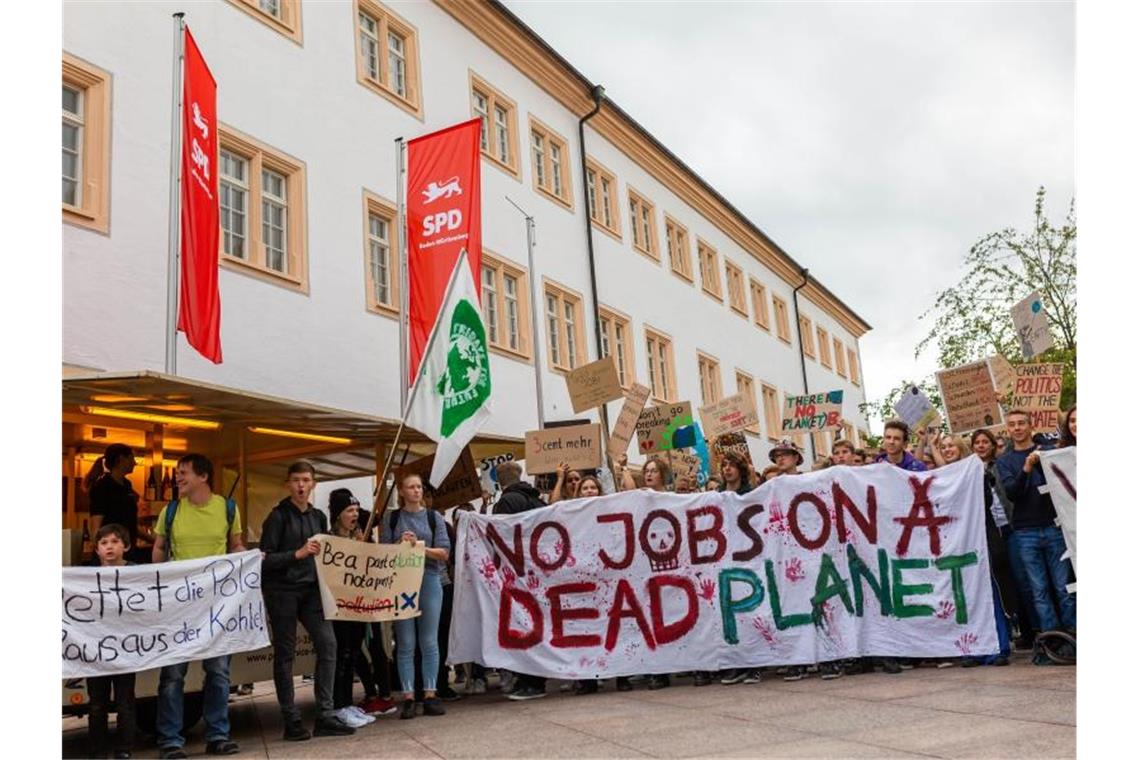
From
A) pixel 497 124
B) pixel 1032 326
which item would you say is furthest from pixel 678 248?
pixel 1032 326

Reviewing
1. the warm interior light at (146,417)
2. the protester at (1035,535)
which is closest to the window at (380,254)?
the warm interior light at (146,417)

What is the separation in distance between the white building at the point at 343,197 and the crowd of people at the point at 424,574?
3210mm

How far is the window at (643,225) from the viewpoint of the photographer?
102 ft

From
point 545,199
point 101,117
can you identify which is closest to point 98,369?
point 101,117

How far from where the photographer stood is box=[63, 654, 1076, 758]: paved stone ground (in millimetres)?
6211

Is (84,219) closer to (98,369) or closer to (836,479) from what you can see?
(98,369)

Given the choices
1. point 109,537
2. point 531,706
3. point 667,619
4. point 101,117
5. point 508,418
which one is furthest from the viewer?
point 508,418

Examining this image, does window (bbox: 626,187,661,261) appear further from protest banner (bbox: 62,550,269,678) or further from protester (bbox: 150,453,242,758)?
protest banner (bbox: 62,550,269,678)

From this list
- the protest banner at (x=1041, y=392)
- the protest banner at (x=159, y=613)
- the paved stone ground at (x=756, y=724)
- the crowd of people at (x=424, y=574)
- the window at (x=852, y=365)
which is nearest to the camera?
the paved stone ground at (x=756, y=724)

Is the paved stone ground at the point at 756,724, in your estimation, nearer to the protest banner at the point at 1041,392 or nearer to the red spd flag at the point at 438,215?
the protest banner at the point at 1041,392

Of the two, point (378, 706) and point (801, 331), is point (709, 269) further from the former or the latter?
point (378, 706)

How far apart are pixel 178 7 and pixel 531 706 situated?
1093cm

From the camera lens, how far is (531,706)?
940 centimetres

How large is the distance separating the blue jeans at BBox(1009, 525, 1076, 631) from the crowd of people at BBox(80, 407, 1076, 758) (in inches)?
0.5
